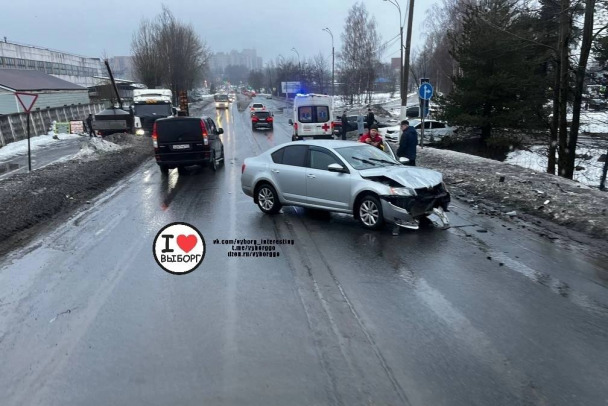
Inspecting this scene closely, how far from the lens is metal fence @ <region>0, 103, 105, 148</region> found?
28525 millimetres

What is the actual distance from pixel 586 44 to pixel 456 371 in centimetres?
1491

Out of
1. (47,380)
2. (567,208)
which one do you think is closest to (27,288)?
(47,380)

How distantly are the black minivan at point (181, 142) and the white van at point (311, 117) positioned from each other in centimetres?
846

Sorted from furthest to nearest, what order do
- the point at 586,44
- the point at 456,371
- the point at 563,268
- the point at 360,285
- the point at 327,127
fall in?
the point at 327,127, the point at 586,44, the point at 563,268, the point at 360,285, the point at 456,371

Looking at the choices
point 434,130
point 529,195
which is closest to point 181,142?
point 529,195

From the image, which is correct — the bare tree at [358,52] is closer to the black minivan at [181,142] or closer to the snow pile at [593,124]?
the snow pile at [593,124]

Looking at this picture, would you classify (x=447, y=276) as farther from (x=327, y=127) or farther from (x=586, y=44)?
(x=327, y=127)

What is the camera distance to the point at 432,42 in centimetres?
8388

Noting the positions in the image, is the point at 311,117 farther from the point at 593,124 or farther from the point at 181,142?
the point at 593,124

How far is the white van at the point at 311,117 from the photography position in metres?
24.0

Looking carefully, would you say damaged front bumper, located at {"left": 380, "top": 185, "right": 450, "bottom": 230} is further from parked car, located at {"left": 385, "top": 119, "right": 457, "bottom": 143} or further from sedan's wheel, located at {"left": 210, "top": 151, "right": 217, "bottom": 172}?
parked car, located at {"left": 385, "top": 119, "right": 457, "bottom": 143}

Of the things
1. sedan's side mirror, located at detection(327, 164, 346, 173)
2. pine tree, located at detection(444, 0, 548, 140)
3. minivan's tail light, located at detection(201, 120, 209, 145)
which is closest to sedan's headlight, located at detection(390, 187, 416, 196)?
sedan's side mirror, located at detection(327, 164, 346, 173)

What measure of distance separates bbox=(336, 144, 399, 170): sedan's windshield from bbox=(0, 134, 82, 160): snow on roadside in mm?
20297

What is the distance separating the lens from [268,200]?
34.2 ft
